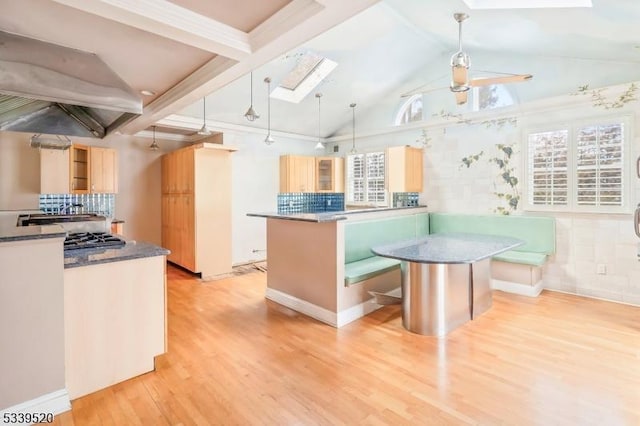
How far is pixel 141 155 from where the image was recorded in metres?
5.77

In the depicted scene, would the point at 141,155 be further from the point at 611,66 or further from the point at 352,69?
the point at 611,66

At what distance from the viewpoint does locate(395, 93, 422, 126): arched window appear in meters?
5.66

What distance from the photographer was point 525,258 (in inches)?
162

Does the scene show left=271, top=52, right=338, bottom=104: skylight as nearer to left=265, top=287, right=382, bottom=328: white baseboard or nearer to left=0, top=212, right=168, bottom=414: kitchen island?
left=265, top=287, right=382, bottom=328: white baseboard

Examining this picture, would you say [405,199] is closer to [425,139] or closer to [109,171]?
[425,139]

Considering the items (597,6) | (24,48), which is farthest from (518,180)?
(24,48)

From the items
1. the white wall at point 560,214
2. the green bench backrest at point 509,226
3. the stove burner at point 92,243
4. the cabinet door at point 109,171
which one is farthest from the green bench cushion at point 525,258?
Answer: the cabinet door at point 109,171

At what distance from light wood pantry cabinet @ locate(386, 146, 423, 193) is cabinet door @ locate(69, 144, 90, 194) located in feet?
15.1

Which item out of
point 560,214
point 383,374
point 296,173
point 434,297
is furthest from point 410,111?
point 383,374

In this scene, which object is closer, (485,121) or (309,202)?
(485,121)

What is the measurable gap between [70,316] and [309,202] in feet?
17.4

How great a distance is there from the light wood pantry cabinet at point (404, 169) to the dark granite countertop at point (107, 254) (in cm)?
381

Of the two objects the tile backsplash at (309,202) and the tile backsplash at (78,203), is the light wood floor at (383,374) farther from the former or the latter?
the tile backsplash at (309,202)

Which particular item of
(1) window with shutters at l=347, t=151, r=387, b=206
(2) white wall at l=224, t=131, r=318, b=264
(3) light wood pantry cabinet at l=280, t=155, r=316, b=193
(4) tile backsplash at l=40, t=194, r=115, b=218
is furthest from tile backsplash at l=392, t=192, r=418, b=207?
(4) tile backsplash at l=40, t=194, r=115, b=218
